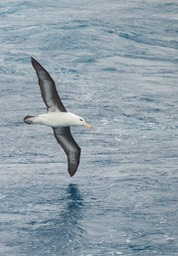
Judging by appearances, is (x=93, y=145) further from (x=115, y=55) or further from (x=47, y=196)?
(x=115, y=55)

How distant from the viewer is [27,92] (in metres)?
60.7

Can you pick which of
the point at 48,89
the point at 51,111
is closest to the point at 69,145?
the point at 51,111

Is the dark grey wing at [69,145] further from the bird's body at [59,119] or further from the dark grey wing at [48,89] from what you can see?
the dark grey wing at [48,89]

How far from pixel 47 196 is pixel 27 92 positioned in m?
16.8

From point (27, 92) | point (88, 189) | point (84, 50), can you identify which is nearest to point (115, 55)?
point (84, 50)

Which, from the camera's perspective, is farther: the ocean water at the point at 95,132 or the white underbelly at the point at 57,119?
the ocean water at the point at 95,132

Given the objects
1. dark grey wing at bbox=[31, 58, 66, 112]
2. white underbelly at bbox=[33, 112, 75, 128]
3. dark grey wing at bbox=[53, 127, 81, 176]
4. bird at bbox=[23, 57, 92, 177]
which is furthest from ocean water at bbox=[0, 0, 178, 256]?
dark grey wing at bbox=[31, 58, 66, 112]

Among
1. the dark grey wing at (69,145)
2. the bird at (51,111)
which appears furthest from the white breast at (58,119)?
the dark grey wing at (69,145)

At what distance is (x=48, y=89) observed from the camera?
128 feet

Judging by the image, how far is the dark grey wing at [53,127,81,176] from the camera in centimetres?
4169

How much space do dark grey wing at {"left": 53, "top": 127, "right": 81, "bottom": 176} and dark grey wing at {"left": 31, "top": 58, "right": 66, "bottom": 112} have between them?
7.15 ft

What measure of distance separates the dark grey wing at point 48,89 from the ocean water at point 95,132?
5237 millimetres

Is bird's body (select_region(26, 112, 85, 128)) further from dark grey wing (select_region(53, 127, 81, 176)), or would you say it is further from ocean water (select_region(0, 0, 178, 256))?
ocean water (select_region(0, 0, 178, 256))

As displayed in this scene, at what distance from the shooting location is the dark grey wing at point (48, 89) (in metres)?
38.1
